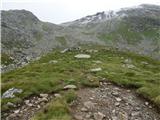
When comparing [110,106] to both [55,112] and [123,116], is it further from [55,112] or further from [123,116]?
[55,112]

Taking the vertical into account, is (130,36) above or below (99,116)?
below

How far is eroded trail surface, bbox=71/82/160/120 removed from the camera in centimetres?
1719

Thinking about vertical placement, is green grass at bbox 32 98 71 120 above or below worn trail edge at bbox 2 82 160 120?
above

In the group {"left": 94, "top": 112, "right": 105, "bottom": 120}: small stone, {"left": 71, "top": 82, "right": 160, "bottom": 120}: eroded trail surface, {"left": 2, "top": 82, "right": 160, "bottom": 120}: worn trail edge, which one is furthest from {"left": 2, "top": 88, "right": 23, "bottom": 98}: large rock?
{"left": 94, "top": 112, "right": 105, "bottom": 120}: small stone

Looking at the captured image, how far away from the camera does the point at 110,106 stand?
18.5 m

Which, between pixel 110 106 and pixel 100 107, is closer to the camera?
pixel 100 107

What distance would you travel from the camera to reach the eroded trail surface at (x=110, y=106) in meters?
17.2

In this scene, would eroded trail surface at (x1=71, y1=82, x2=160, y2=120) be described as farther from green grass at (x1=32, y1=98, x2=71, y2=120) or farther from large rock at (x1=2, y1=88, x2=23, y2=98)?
large rock at (x1=2, y1=88, x2=23, y2=98)

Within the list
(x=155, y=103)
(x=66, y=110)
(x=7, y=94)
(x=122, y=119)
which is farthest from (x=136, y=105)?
(x=7, y=94)

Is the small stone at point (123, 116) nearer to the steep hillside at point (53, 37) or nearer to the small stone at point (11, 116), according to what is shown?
the small stone at point (11, 116)

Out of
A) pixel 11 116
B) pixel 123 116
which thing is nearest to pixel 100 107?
pixel 123 116

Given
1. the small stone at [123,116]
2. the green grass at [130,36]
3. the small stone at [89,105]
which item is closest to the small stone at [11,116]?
the small stone at [89,105]

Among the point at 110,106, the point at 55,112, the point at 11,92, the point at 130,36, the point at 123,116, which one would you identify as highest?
the point at 11,92

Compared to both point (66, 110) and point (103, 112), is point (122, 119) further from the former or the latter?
point (66, 110)
